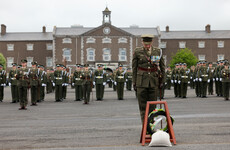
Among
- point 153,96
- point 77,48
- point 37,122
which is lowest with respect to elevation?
point 37,122

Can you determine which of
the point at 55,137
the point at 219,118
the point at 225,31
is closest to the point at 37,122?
the point at 55,137

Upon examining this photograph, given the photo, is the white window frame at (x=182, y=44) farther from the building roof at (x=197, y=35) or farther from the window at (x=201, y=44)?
the window at (x=201, y=44)

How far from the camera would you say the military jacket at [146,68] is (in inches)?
292

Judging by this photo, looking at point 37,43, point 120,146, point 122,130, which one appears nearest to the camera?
point 120,146

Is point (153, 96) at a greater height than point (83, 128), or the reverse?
point (153, 96)

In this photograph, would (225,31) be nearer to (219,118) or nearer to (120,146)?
(219,118)

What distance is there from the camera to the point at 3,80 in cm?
1900

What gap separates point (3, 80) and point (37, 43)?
5403 cm

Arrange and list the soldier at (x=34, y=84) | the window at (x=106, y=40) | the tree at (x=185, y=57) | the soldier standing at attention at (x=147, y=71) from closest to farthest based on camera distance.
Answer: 1. the soldier standing at attention at (x=147, y=71)
2. the soldier at (x=34, y=84)
3. the window at (x=106, y=40)
4. the tree at (x=185, y=57)

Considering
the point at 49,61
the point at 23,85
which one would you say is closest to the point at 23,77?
the point at 23,85

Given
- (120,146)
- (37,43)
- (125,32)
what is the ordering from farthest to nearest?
1. (37,43)
2. (125,32)
3. (120,146)

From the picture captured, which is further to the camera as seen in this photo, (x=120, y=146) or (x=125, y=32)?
(x=125, y=32)

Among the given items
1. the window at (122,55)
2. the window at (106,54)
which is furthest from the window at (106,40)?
the window at (122,55)

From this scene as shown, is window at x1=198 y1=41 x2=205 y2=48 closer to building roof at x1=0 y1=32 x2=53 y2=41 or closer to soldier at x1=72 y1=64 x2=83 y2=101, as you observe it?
building roof at x1=0 y1=32 x2=53 y2=41
